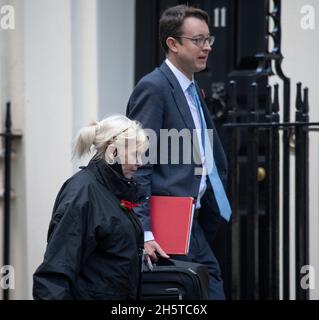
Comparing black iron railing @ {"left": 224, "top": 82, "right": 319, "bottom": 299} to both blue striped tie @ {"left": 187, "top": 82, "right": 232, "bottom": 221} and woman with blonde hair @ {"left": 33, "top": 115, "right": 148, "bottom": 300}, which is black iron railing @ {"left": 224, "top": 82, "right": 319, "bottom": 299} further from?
woman with blonde hair @ {"left": 33, "top": 115, "right": 148, "bottom": 300}

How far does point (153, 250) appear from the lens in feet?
14.0

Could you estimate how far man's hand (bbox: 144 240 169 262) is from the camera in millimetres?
4242

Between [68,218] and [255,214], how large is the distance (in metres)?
1.97

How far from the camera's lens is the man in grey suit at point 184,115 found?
452cm

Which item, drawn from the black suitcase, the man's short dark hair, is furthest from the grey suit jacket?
the black suitcase

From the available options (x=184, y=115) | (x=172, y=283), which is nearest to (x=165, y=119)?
(x=184, y=115)

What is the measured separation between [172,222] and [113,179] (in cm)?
68

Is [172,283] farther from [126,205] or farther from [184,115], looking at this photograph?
[184,115]

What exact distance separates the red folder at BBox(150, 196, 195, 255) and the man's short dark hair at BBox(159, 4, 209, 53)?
802 millimetres

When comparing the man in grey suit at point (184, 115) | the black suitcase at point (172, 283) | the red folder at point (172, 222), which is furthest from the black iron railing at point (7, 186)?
the black suitcase at point (172, 283)

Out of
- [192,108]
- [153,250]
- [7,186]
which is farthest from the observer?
[7,186]

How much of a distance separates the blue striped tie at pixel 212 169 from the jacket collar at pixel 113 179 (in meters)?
0.90

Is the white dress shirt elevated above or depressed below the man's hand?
above
